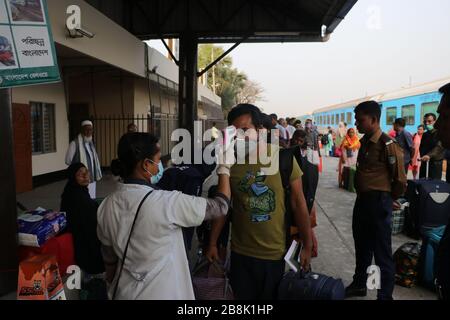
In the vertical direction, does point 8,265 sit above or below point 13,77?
below

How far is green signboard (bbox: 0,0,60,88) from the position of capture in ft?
9.34

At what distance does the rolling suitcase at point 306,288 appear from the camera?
7.30ft

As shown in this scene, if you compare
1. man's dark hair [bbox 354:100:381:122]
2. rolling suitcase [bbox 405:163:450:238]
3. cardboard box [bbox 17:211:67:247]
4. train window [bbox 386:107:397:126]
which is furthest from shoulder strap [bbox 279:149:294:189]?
train window [bbox 386:107:397:126]

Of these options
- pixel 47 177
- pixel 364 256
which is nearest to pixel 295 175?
pixel 364 256

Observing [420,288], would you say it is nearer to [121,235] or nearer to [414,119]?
[121,235]

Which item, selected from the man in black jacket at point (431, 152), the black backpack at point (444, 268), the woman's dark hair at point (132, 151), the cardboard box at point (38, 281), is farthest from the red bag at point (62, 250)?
the man in black jacket at point (431, 152)

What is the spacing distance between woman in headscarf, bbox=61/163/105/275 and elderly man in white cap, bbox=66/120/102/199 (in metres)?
2.08

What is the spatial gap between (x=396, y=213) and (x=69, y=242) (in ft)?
14.7

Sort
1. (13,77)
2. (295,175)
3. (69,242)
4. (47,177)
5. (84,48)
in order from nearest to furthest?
(295,175) < (13,77) < (69,242) < (84,48) < (47,177)

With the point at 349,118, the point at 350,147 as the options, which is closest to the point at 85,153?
the point at 350,147

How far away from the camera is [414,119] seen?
1318 cm

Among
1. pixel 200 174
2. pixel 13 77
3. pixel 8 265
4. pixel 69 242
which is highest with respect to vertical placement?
pixel 13 77

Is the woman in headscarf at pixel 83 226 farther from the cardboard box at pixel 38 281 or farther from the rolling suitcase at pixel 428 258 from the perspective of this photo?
the rolling suitcase at pixel 428 258

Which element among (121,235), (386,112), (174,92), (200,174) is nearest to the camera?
(121,235)
